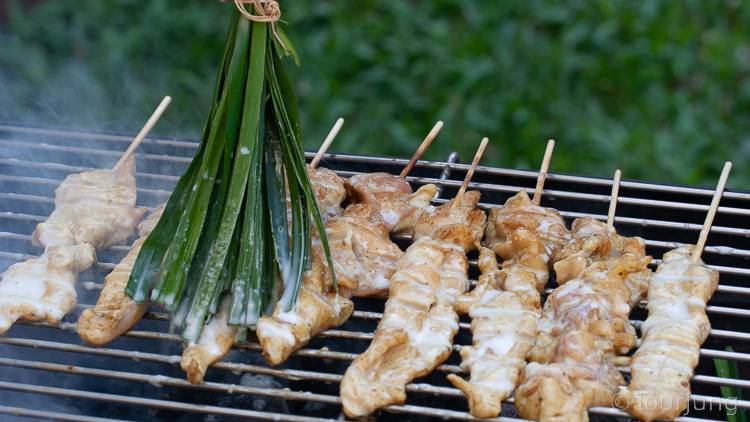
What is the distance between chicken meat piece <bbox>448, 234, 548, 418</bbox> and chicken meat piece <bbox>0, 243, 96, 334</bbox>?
1.55m

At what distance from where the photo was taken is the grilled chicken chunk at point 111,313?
3.34m

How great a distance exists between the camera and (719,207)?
3.98 m

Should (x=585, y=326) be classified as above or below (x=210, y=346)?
above

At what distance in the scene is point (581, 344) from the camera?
10.3ft

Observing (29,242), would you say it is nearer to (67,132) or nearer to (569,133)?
(67,132)

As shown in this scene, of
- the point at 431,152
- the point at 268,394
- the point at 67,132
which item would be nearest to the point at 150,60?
the point at 431,152

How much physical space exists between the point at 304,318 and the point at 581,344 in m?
0.99

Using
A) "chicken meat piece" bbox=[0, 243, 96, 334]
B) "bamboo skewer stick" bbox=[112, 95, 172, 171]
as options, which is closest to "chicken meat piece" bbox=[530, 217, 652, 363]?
"chicken meat piece" bbox=[0, 243, 96, 334]

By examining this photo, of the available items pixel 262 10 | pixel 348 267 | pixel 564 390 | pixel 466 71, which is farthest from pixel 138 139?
pixel 466 71

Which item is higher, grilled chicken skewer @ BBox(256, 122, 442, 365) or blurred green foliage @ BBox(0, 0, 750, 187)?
blurred green foliage @ BBox(0, 0, 750, 187)

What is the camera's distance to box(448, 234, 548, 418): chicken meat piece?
9.98ft

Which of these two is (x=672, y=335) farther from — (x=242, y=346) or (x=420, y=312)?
(x=242, y=346)

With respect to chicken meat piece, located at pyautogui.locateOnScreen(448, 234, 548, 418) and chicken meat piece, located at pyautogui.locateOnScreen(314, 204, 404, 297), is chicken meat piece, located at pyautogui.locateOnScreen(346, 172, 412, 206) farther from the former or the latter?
chicken meat piece, located at pyautogui.locateOnScreen(448, 234, 548, 418)

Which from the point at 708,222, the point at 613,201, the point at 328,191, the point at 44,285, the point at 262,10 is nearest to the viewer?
the point at 262,10
